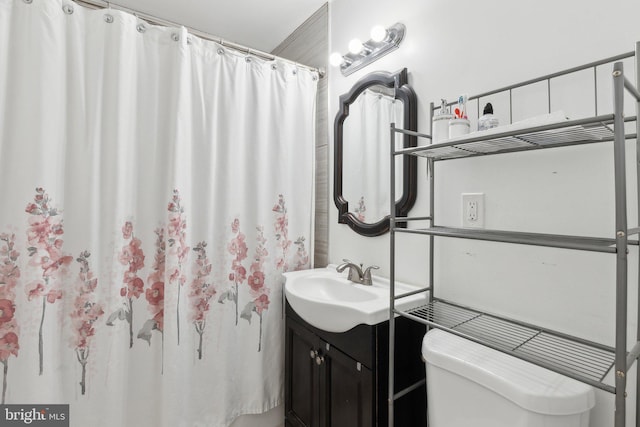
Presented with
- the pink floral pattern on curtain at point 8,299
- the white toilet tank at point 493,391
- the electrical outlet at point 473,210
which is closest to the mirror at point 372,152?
the electrical outlet at point 473,210

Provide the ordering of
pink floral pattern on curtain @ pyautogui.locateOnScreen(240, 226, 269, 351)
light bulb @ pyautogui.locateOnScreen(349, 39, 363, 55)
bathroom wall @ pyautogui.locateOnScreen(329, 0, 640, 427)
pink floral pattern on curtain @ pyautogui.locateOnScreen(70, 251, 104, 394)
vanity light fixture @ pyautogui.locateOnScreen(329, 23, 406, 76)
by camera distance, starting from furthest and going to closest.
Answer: pink floral pattern on curtain @ pyautogui.locateOnScreen(240, 226, 269, 351), light bulb @ pyautogui.locateOnScreen(349, 39, 363, 55), vanity light fixture @ pyautogui.locateOnScreen(329, 23, 406, 76), pink floral pattern on curtain @ pyautogui.locateOnScreen(70, 251, 104, 394), bathroom wall @ pyautogui.locateOnScreen(329, 0, 640, 427)

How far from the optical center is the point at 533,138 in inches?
33.4

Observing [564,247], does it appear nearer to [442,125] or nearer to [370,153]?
[442,125]

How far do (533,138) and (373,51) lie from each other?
934 mm

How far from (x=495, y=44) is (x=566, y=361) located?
101cm

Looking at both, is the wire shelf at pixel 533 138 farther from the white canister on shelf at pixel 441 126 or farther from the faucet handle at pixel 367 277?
the faucet handle at pixel 367 277

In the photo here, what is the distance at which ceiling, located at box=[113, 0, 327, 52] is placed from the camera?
6.08 ft

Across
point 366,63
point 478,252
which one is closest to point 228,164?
point 366,63

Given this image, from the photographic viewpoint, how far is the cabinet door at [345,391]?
3.70ft

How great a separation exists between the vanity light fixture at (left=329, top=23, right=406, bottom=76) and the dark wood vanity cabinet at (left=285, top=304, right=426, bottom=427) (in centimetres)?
121

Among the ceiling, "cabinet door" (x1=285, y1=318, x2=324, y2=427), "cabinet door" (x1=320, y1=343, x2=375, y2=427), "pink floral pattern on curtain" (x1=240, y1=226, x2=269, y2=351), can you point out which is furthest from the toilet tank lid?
the ceiling

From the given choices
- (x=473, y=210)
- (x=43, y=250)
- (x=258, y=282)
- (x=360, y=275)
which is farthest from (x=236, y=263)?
(x=473, y=210)

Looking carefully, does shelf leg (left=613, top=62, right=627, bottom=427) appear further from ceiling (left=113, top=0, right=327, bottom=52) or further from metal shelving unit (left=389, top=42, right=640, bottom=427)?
ceiling (left=113, top=0, right=327, bottom=52)

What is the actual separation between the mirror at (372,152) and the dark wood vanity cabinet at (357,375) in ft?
1.70
